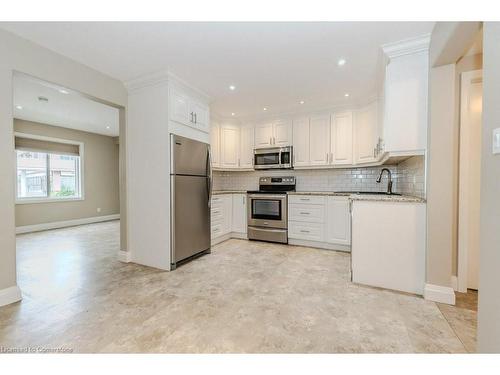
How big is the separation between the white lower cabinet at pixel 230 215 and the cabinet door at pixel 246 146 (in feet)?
2.27

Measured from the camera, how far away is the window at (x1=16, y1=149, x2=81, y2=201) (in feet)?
16.0

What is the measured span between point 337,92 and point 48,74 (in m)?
3.45

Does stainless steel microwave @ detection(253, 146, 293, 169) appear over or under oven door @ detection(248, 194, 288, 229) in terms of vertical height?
over

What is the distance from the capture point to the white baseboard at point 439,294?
1.92 m

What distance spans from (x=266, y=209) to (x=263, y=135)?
1455mm

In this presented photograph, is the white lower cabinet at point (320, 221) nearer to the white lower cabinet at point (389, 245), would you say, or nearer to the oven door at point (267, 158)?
the oven door at point (267, 158)

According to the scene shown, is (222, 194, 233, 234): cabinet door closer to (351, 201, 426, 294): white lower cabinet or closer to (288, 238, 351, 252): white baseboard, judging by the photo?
(288, 238, 351, 252): white baseboard

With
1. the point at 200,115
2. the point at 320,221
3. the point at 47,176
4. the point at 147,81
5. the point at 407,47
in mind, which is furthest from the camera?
the point at 47,176

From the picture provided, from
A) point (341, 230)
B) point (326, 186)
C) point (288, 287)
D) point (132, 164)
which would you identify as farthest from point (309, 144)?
point (132, 164)

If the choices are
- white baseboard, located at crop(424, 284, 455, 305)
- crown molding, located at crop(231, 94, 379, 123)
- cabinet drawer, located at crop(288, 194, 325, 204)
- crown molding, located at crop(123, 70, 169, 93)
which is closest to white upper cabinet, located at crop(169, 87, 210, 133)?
crown molding, located at crop(123, 70, 169, 93)

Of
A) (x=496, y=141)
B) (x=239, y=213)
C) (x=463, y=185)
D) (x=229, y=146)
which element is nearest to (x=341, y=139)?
(x=463, y=185)

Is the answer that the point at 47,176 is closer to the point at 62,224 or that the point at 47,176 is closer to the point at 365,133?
the point at 62,224

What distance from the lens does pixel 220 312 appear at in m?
1.79

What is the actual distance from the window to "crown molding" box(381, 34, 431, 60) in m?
6.76
